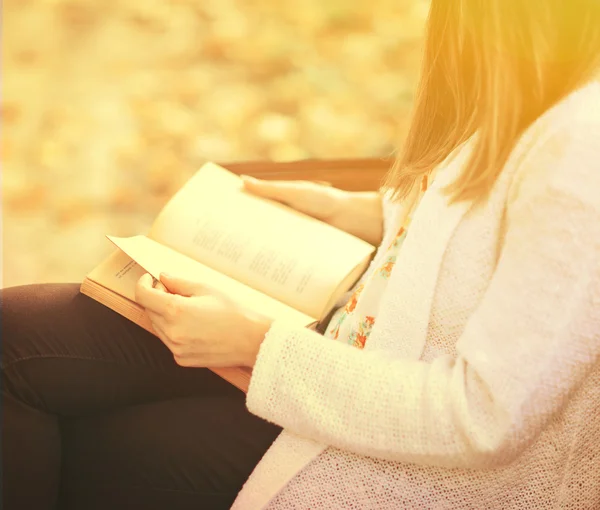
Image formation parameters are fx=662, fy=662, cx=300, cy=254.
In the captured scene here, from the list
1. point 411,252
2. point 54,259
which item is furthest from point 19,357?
point 54,259

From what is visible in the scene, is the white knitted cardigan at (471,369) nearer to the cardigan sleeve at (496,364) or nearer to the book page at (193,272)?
the cardigan sleeve at (496,364)

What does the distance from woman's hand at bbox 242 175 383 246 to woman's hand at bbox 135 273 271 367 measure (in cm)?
29

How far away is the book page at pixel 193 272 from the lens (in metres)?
0.73

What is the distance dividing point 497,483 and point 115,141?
1.52 meters

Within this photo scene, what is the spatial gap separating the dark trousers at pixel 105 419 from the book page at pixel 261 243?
12cm

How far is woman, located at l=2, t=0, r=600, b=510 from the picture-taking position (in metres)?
0.51

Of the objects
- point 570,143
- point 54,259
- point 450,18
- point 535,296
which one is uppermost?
point 450,18

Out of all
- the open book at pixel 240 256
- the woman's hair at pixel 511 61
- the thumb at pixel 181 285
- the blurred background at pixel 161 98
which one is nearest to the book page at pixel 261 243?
the open book at pixel 240 256

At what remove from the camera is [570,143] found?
0.50 metres

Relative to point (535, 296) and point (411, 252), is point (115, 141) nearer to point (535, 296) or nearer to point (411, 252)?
point (411, 252)

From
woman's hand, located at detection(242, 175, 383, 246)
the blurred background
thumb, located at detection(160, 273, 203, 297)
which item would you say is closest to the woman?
thumb, located at detection(160, 273, 203, 297)

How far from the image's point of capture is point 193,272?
0.77 metres

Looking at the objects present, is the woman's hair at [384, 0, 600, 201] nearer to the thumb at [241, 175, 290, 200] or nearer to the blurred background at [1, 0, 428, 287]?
the thumb at [241, 175, 290, 200]

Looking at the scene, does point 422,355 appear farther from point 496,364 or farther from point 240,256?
point 240,256
